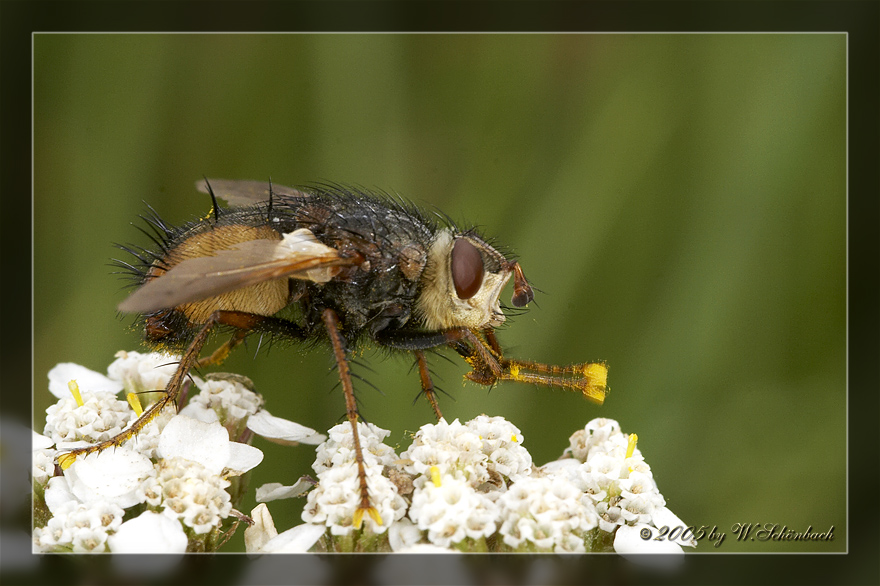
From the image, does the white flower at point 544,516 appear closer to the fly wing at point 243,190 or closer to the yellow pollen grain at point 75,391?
the yellow pollen grain at point 75,391

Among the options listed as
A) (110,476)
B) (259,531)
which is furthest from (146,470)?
(259,531)

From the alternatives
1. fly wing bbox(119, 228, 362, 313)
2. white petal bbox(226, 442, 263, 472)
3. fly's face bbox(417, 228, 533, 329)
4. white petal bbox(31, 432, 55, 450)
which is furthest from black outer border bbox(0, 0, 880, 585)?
fly's face bbox(417, 228, 533, 329)

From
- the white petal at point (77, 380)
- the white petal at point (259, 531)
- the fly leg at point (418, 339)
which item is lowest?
the white petal at point (259, 531)

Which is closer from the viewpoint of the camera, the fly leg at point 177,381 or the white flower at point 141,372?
the fly leg at point 177,381

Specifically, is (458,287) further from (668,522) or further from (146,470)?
(146,470)

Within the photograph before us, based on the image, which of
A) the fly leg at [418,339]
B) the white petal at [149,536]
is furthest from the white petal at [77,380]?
the fly leg at [418,339]

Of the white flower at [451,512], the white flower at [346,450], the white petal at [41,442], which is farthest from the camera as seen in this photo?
the white petal at [41,442]
